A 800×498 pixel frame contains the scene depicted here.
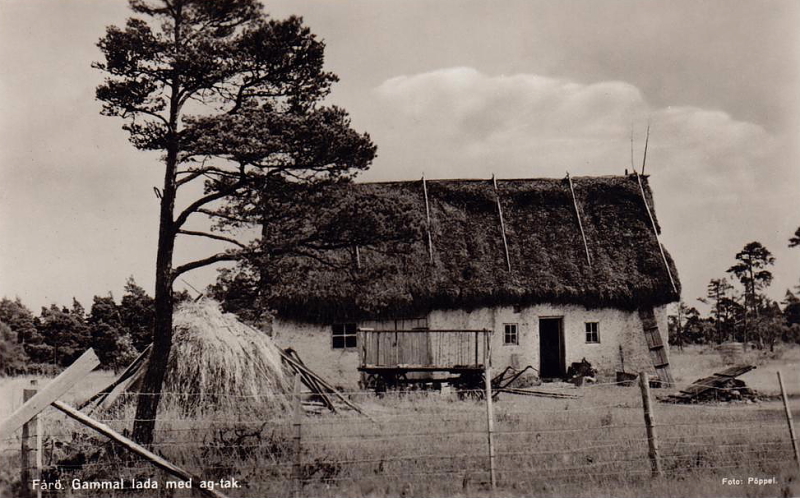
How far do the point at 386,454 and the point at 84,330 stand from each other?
683 inches

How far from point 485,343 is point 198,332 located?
241 inches

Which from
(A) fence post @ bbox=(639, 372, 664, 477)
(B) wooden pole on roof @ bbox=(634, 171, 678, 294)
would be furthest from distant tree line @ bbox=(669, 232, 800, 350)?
(A) fence post @ bbox=(639, 372, 664, 477)

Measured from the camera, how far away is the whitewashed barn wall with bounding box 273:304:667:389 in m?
17.2

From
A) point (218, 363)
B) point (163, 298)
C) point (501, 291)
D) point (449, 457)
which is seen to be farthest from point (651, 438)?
point (501, 291)

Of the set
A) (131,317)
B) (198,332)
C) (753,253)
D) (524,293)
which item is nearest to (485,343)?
(524,293)

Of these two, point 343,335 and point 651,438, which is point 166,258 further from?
point 343,335

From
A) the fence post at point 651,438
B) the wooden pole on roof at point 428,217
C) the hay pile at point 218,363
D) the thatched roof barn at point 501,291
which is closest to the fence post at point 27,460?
the hay pile at point 218,363

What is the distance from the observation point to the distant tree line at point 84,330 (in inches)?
785

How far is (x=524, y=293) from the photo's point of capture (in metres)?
17.5

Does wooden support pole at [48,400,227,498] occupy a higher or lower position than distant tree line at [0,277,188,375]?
lower

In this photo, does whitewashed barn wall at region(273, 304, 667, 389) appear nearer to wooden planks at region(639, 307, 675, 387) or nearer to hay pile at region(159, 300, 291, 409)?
wooden planks at region(639, 307, 675, 387)

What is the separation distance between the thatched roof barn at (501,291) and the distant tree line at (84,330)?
20.8 feet

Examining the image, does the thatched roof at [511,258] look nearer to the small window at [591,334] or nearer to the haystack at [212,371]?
the small window at [591,334]

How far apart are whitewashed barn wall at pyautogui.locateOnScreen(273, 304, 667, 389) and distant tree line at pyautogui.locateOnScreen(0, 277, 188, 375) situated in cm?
584
